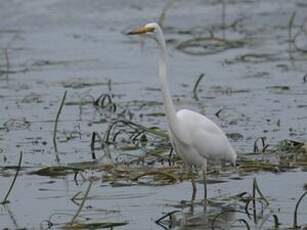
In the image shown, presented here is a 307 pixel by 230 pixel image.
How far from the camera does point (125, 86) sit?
13.9 metres

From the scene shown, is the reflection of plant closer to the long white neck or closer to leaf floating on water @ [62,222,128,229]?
the long white neck

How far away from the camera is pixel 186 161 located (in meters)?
8.88

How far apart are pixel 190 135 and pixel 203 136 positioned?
122 mm

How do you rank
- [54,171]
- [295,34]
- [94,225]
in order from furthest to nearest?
[295,34] → [54,171] → [94,225]

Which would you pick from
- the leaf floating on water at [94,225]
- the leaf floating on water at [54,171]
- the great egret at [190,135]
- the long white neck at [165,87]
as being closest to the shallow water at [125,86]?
the leaf floating on water at [54,171]

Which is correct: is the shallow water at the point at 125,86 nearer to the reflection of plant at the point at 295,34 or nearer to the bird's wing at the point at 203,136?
the reflection of plant at the point at 295,34

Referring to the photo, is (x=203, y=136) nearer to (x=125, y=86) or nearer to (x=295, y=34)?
(x=125, y=86)

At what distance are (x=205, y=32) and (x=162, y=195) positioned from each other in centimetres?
945

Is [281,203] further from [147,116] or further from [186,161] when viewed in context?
[147,116]

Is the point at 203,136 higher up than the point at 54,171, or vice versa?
the point at 203,136

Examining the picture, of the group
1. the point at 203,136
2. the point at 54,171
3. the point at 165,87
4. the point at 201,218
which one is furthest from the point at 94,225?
the point at 54,171

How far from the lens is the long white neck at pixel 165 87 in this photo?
8422 millimetres

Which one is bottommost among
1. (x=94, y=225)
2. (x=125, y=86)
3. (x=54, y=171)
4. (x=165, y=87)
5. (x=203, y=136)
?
(x=94, y=225)

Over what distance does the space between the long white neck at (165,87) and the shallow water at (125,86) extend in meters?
0.66
